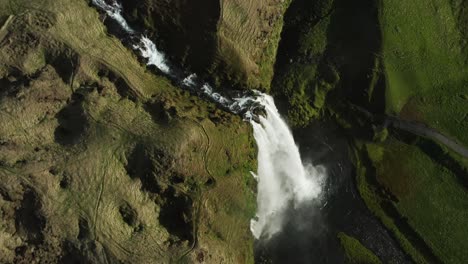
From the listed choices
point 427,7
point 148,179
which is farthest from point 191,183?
point 427,7

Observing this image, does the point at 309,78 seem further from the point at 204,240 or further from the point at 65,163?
the point at 65,163

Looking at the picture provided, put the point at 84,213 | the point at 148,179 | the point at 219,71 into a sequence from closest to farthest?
the point at 84,213
the point at 148,179
the point at 219,71

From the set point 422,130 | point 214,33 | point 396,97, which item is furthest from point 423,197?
point 214,33

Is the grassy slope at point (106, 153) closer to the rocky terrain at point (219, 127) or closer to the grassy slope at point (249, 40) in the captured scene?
the rocky terrain at point (219, 127)

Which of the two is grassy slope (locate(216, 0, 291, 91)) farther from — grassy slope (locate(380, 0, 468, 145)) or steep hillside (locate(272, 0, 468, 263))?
grassy slope (locate(380, 0, 468, 145))

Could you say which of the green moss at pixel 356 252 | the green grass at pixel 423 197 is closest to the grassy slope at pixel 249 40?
the green grass at pixel 423 197
